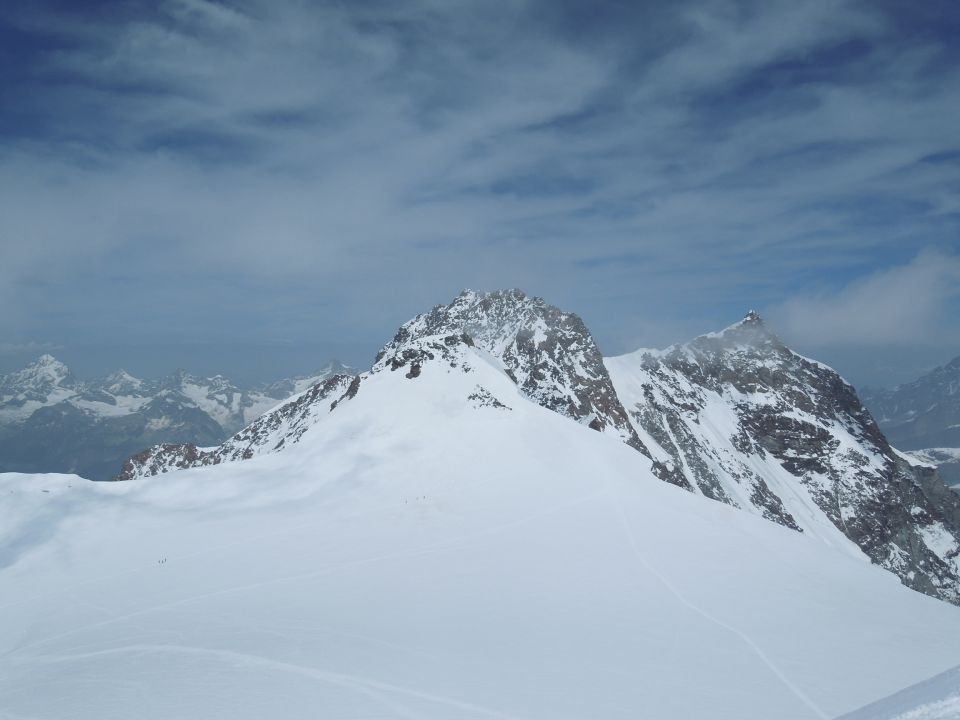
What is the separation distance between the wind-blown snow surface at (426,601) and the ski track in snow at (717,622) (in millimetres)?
94

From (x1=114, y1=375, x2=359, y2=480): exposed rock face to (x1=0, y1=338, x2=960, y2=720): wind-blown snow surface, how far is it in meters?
55.1

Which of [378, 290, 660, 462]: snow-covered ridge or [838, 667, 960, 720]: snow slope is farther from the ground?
[378, 290, 660, 462]: snow-covered ridge

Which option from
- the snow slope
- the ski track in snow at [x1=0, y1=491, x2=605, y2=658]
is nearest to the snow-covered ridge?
the ski track in snow at [x1=0, y1=491, x2=605, y2=658]

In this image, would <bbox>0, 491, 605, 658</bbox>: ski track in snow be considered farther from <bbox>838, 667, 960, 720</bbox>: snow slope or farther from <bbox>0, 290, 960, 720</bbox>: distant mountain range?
<bbox>838, 667, 960, 720</bbox>: snow slope

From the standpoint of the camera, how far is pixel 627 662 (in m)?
11.7

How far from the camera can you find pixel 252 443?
8919cm

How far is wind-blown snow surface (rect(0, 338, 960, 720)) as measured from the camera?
1024 centimetres

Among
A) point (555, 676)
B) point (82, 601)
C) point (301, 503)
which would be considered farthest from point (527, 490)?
point (82, 601)

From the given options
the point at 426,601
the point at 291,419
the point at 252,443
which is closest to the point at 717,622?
the point at 426,601

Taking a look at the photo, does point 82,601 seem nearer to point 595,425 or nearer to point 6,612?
point 6,612

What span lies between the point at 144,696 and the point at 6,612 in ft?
24.3

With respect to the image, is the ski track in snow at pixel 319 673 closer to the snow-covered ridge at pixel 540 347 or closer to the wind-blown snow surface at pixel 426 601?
the wind-blown snow surface at pixel 426 601

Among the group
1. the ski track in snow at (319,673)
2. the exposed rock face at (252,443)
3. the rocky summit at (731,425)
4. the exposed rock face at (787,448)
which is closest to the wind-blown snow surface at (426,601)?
the ski track in snow at (319,673)

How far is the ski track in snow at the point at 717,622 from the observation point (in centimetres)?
1109
